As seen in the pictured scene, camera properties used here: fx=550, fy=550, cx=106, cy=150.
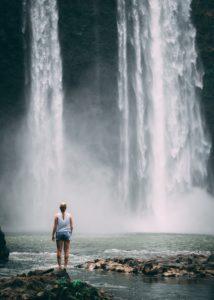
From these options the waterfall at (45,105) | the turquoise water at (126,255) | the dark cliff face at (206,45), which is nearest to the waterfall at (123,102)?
the waterfall at (45,105)

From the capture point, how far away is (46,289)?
12945 millimetres

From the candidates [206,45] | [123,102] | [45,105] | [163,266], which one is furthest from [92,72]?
[163,266]

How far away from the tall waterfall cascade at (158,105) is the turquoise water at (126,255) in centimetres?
2187

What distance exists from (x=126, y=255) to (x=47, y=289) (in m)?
11.8

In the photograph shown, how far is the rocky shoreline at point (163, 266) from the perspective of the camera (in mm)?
18297

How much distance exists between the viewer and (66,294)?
12.7 metres

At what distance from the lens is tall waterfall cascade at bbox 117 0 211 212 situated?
178 feet

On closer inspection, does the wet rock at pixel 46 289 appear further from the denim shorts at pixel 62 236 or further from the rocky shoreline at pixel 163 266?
the rocky shoreline at pixel 163 266

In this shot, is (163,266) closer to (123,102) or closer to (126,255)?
(126,255)

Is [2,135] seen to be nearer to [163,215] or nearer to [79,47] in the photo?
[79,47]

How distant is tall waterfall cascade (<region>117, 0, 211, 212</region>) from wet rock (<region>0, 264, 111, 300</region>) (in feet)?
131

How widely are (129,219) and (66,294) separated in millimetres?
40839

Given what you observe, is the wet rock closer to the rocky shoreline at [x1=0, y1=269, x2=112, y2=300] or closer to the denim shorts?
the rocky shoreline at [x1=0, y1=269, x2=112, y2=300]

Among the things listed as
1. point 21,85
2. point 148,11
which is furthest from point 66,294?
point 148,11
